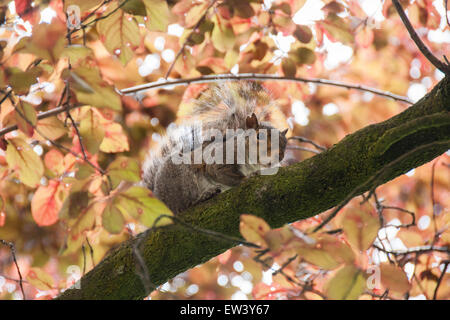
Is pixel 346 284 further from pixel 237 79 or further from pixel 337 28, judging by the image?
pixel 337 28

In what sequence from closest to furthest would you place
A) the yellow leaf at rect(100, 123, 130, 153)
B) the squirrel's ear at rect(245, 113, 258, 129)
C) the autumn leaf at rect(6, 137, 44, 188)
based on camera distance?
the autumn leaf at rect(6, 137, 44, 188)
the squirrel's ear at rect(245, 113, 258, 129)
the yellow leaf at rect(100, 123, 130, 153)

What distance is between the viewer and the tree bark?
227cm

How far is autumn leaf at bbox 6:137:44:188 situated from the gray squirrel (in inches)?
48.0

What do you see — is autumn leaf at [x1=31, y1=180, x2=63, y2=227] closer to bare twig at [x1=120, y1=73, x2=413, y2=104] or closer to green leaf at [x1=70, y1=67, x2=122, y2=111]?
bare twig at [x1=120, y1=73, x2=413, y2=104]

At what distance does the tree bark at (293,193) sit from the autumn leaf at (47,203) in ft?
1.71

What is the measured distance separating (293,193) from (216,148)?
2.99 ft

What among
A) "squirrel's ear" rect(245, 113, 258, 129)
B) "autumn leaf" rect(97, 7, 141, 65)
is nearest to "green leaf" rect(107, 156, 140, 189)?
"autumn leaf" rect(97, 7, 141, 65)

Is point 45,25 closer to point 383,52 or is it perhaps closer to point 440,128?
point 440,128

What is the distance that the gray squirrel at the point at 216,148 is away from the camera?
3234mm

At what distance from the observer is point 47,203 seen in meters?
3.01

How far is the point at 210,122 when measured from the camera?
359cm

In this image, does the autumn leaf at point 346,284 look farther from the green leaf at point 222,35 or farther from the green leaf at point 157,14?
the green leaf at point 222,35
